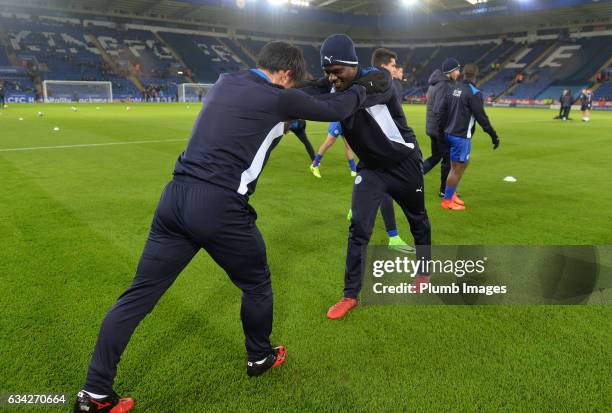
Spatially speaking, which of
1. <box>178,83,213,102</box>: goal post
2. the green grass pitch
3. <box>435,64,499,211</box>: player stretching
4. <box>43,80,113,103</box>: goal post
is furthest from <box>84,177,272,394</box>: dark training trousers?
<box>178,83,213,102</box>: goal post

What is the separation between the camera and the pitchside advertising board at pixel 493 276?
393 centimetres

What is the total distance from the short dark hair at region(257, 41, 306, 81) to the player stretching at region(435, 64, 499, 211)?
4.56 metres

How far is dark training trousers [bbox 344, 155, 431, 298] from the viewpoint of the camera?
367 cm

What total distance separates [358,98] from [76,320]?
2666 mm

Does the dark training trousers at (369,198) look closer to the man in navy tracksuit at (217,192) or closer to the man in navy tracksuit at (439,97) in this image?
the man in navy tracksuit at (217,192)

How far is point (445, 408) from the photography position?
2.54 metres

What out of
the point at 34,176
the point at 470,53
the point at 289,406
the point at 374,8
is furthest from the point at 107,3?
the point at 289,406

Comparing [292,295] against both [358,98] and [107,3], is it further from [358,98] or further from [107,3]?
[107,3]

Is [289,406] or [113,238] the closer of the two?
[289,406]

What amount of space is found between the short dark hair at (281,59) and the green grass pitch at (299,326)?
1848 millimetres

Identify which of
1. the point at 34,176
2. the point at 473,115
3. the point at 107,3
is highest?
the point at 107,3

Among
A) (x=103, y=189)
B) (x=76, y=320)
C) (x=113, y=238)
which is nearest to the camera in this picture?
(x=76, y=320)

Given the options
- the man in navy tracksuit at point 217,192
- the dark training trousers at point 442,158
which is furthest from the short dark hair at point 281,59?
the dark training trousers at point 442,158

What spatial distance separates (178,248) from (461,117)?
5.20m
